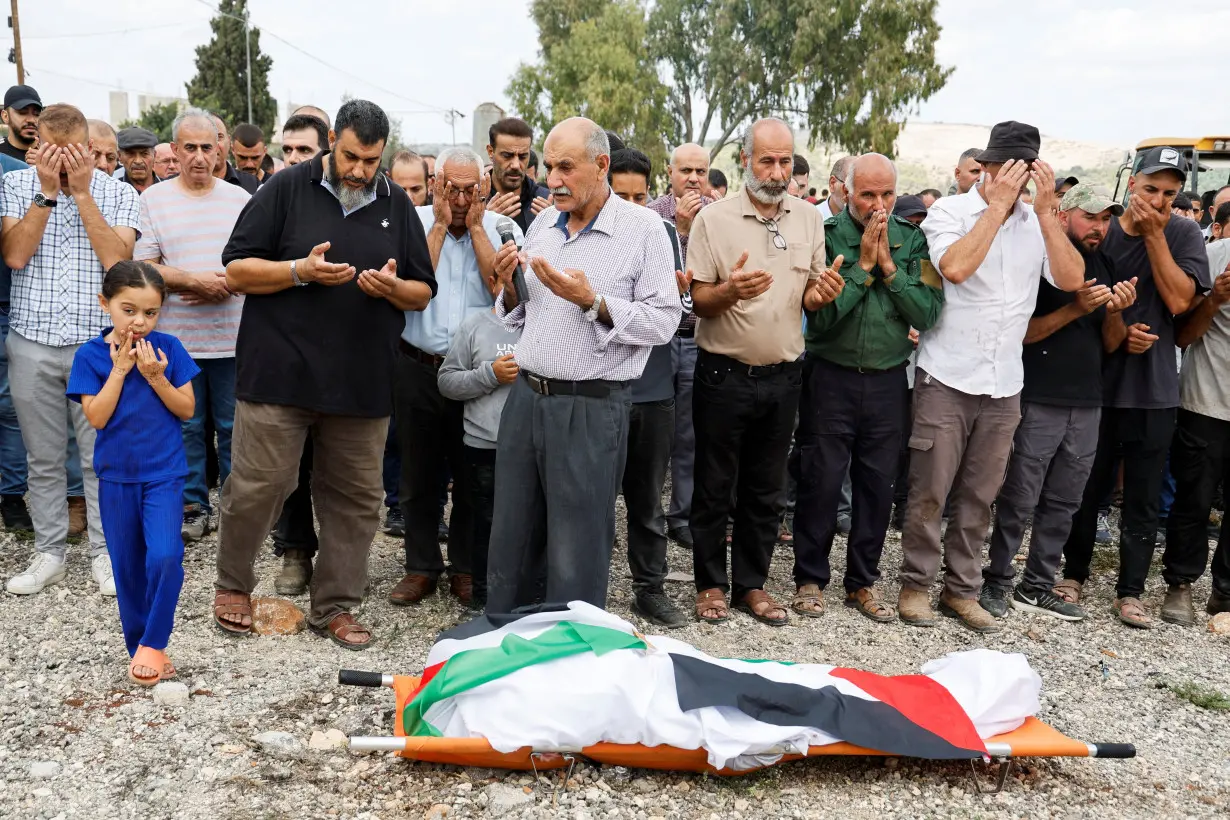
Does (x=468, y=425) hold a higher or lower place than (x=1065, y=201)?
lower

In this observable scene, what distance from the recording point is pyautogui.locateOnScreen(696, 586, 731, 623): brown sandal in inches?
207

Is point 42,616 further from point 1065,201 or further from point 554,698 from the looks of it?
point 1065,201

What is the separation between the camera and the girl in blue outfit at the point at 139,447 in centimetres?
405

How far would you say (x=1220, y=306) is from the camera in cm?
566

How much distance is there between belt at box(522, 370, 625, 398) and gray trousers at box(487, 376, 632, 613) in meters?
0.02

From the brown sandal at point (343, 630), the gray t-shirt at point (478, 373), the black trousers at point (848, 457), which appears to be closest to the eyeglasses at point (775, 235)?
the black trousers at point (848, 457)

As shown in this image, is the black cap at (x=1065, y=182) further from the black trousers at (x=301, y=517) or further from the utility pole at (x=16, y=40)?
the utility pole at (x=16, y=40)

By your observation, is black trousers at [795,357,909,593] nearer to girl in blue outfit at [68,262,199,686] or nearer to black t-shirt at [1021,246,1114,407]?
black t-shirt at [1021,246,1114,407]

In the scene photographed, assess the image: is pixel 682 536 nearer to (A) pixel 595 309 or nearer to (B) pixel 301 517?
(B) pixel 301 517

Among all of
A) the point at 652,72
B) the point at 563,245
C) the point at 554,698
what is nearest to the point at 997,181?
the point at 563,245

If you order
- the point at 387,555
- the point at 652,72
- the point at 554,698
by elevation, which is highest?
the point at 652,72

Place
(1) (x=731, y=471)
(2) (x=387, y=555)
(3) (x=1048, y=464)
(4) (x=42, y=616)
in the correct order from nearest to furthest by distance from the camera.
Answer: (4) (x=42, y=616)
(1) (x=731, y=471)
(3) (x=1048, y=464)
(2) (x=387, y=555)

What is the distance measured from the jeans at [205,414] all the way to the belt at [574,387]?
2375mm

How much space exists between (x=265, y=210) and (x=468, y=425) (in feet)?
4.37
